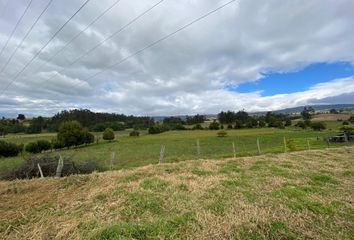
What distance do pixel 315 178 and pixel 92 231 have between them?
6.93m

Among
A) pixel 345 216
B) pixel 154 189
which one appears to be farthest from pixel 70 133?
pixel 345 216

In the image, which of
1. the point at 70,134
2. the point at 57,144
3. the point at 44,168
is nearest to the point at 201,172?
the point at 44,168

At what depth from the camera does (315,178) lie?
25.5 feet

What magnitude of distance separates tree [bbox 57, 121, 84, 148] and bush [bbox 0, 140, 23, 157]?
9.13 m

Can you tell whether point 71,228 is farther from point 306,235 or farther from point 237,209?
point 306,235

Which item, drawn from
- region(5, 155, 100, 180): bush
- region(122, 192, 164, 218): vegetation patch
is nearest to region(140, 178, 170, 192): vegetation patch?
region(122, 192, 164, 218): vegetation patch

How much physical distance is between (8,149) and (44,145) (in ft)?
23.9

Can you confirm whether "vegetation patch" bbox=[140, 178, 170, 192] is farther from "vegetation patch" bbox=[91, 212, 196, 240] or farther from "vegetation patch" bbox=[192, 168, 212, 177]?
"vegetation patch" bbox=[91, 212, 196, 240]

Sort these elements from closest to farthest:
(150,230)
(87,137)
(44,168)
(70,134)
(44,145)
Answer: (150,230) < (44,168) < (44,145) < (70,134) < (87,137)

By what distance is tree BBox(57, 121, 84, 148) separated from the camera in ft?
193

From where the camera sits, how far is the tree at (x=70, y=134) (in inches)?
2320

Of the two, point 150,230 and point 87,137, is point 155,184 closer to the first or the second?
point 150,230

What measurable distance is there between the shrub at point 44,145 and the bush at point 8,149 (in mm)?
4114

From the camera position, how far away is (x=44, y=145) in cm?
5650
